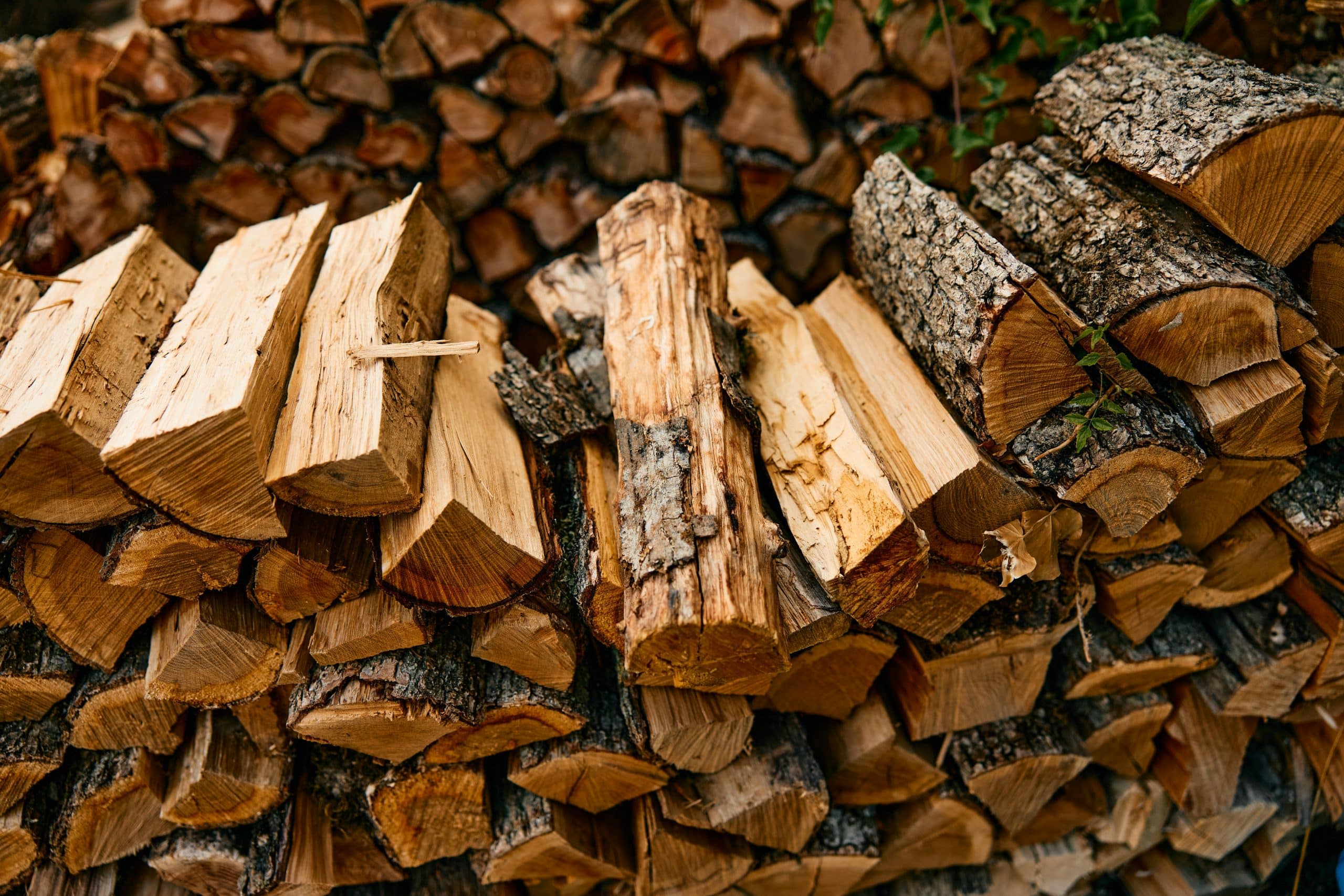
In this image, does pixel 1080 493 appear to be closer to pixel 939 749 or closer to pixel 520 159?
pixel 939 749

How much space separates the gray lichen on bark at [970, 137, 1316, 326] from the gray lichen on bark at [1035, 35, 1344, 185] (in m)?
0.07

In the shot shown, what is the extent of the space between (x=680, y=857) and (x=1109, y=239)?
62.1 inches

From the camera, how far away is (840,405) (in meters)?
1.55

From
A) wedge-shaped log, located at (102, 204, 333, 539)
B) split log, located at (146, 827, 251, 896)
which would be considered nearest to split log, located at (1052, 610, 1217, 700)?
wedge-shaped log, located at (102, 204, 333, 539)

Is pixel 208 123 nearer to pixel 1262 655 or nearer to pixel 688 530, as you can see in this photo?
pixel 688 530

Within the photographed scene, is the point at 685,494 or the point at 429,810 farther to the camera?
the point at 429,810

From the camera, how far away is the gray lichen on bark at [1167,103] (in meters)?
1.39

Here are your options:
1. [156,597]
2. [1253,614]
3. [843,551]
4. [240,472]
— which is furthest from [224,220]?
[1253,614]

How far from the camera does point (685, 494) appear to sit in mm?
1343

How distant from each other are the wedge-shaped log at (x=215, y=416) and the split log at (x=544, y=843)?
81 cm

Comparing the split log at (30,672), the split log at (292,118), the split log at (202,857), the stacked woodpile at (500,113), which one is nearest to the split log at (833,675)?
the split log at (202,857)

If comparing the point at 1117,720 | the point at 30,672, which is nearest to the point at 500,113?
the point at 30,672

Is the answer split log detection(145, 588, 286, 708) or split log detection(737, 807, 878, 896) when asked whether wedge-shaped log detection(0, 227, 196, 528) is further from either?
split log detection(737, 807, 878, 896)

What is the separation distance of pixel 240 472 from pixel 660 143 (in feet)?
5.88
